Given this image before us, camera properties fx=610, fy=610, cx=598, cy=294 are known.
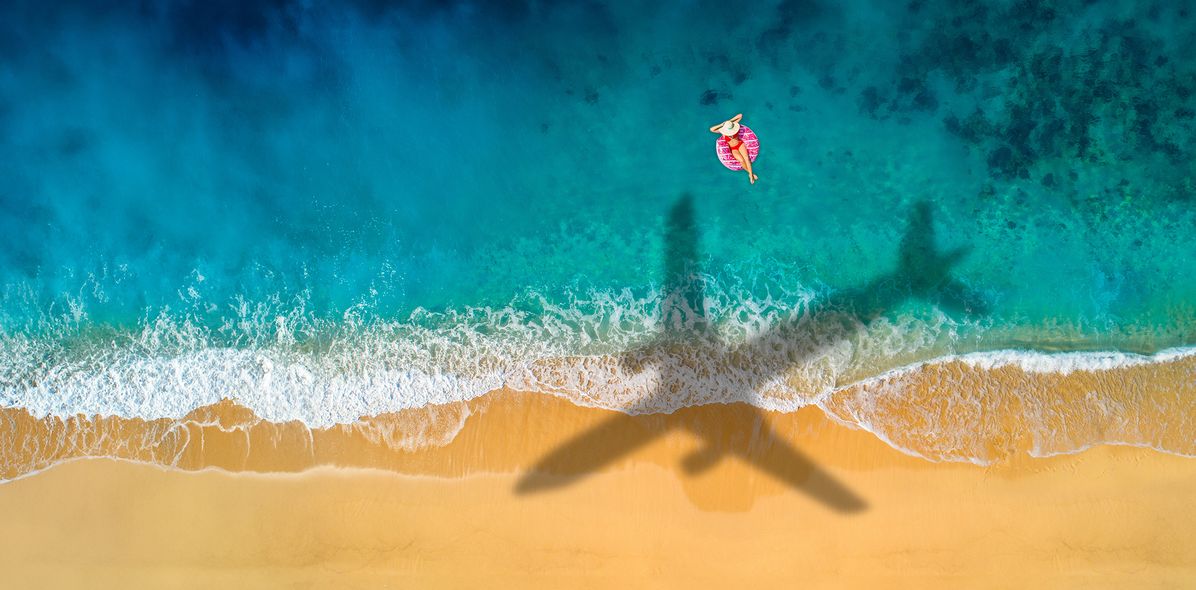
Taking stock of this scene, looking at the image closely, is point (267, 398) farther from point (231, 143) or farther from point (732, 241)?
point (732, 241)

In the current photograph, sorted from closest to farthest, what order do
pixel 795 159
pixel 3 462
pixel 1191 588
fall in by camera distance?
pixel 1191 588, pixel 3 462, pixel 795 159

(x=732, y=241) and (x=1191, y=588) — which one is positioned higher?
(x=732, y=241)

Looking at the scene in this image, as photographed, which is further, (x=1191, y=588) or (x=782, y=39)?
(x=782, y=39)

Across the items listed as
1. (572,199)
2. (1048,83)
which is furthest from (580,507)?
(1048,83)

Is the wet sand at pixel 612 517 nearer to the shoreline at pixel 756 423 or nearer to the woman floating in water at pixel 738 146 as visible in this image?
the shoreline at pixel 756 423

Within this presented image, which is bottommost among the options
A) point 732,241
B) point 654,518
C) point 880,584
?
point 880,584

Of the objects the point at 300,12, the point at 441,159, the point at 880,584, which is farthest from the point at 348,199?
the point at 880,584
